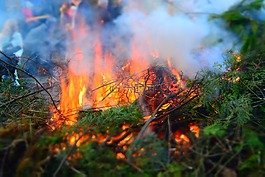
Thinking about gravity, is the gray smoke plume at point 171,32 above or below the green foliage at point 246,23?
above

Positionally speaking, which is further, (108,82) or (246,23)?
(108,82)

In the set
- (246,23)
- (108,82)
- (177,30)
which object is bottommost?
(246,23)

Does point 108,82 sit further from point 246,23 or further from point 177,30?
point 246,23

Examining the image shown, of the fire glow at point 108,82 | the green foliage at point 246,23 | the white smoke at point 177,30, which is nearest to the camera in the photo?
the green foliage at point 246,23

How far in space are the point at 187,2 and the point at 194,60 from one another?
75 centimetres

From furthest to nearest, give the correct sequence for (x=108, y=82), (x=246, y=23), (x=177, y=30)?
1. (x=108, y=82)
2. (x=177, y=30)
3. (x=246, y=23)

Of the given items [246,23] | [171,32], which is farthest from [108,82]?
[246,23]

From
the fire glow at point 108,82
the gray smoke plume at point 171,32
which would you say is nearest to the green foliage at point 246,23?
the gray smoke plume at point 171,32

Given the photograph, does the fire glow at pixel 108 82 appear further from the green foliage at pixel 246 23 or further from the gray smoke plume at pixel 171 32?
the green foliage at pixel 246 23

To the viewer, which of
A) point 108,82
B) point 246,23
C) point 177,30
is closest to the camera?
point 246,23

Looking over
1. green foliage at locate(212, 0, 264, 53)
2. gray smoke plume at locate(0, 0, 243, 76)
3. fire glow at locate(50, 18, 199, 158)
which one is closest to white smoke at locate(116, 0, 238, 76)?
gray smoke plume at locate(0, 0, 243, 76)

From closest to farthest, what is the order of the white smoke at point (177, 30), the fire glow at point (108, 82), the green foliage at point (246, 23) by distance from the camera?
the green foliage at point (246, 23)
the white smoke at point (177, 30)
the fire glow at point (108, 82)

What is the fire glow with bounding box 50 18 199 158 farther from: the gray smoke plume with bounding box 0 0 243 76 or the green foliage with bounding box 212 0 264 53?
the green foliage with bounding box 212 0 264 53

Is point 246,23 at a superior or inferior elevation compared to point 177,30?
inferior
